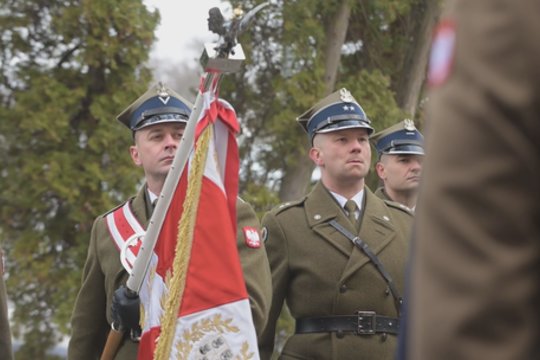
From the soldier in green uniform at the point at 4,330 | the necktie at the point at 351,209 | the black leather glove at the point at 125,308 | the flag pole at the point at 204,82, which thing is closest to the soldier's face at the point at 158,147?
the black leather glove at the point at 125,308

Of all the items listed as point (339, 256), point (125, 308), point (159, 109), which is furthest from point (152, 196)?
point (339, 256)

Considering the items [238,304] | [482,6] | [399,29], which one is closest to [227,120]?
[238,304]

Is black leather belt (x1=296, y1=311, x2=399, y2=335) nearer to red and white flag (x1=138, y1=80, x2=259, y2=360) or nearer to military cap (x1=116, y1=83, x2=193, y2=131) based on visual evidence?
military cap (x1=116, y1=83, x2=193, y2=131)

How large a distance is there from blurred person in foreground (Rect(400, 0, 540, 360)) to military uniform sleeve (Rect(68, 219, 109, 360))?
423 cm

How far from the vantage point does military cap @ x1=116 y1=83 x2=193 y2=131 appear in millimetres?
5656

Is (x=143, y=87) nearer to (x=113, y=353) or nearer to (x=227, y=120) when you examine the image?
(x=113, y=353)

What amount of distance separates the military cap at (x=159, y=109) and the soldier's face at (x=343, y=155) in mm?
756

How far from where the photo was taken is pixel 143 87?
1040 cm

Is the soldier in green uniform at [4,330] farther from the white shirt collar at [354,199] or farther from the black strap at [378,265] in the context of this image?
the white shirt collar at [354,199]

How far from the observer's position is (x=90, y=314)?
5.61 m

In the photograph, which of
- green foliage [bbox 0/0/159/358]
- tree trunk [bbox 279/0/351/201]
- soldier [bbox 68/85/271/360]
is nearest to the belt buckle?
soldier [bbox 68/85/271/360]

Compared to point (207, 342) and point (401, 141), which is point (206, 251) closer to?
point (207, 342)

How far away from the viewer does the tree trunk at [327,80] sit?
473 inches

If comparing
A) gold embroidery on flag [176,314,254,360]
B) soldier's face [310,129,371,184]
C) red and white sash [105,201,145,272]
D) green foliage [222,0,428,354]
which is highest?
green foliage [222,0,428,354]
